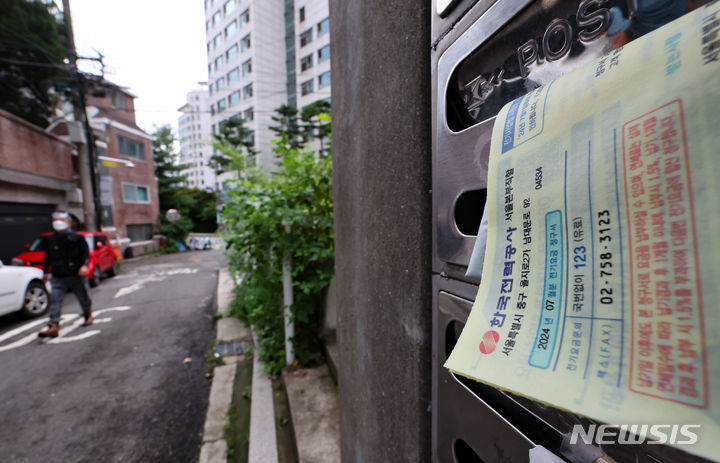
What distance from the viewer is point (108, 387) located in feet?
11.7

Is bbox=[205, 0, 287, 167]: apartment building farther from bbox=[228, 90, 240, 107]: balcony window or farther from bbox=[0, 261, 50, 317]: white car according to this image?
bbox=[0, 261, 50, 317]: white car

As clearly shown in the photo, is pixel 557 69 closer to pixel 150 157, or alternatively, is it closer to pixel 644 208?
pixel 644 208

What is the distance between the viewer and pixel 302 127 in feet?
86.7

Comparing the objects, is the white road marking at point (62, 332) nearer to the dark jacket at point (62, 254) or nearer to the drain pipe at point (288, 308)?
the dark jacket at point (62, 254)

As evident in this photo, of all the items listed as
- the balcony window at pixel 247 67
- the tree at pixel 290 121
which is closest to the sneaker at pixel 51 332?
the tree at pixel 290 121

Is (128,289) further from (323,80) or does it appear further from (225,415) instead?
(323,80)

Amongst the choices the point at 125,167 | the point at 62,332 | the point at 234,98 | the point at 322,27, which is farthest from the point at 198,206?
the point at 62,332

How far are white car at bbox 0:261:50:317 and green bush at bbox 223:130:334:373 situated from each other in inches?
200

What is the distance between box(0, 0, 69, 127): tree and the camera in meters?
11.1

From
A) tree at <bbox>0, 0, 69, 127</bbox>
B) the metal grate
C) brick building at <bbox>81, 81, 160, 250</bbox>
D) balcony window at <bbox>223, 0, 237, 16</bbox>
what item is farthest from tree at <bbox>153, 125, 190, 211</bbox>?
the metal grate

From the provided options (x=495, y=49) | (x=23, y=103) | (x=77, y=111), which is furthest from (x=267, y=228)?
(x=23, y=103)

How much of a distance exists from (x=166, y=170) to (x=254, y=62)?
14.1 meters

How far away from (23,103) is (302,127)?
55.4ft

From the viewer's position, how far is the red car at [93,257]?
25.4 ft
